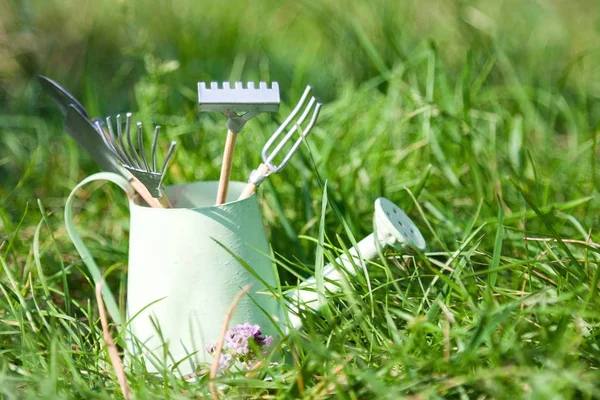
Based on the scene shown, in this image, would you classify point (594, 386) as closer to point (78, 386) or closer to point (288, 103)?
point (78, 386)

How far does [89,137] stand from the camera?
86cm

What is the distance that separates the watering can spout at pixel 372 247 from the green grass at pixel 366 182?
25 millimetres

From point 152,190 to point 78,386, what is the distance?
227mm

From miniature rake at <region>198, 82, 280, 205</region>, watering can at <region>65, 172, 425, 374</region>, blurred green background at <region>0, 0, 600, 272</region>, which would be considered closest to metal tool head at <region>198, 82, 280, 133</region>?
miniature rake at <region>198, 82, 280, 205</region>

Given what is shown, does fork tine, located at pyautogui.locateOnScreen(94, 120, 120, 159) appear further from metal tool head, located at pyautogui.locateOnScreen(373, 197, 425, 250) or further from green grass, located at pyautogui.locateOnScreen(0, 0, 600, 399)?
metal tool head, located at pyautogui.locateOnScreen(373, 197, 425, 250)

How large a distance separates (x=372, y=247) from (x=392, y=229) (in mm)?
55

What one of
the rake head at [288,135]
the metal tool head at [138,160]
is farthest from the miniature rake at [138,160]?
the rake head at [288,135]

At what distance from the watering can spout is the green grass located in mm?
25

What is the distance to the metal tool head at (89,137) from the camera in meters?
0.84

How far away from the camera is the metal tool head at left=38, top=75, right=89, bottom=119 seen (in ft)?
2.80

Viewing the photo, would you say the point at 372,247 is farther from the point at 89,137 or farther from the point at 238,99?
the point at 89,137

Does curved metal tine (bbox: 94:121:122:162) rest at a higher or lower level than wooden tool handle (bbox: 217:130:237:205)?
higher

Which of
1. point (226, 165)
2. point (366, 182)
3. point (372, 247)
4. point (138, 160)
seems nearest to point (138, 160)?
point (138, 160)

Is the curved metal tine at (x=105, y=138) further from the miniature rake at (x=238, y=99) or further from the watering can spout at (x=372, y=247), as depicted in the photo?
the watering can spout at (x=372, y=247)
